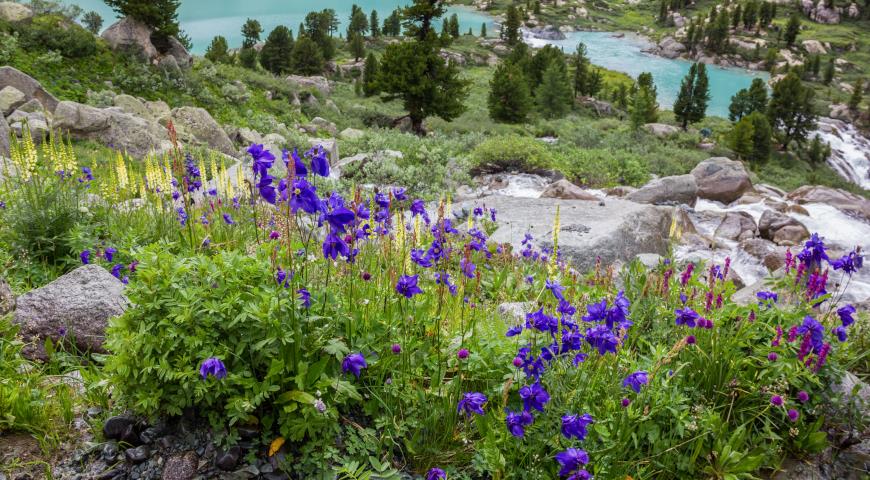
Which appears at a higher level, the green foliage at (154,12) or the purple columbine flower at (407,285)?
the green foliage at (154,12)

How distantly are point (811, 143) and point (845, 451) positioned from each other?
61.4 metres

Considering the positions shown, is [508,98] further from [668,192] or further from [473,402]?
[473,402]

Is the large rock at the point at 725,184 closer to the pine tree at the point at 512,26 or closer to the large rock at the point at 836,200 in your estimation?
the large rock at the point at 836,200

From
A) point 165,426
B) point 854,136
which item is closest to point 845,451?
point 165,426

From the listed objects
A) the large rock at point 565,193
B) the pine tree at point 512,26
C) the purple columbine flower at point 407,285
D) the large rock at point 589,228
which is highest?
the pine tree at point 512,26

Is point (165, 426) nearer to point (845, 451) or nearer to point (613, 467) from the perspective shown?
point (613, 467)

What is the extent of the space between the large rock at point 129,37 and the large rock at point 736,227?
22876 millimetres

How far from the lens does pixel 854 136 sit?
208ft

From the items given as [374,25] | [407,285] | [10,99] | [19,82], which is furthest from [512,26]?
[407,285]

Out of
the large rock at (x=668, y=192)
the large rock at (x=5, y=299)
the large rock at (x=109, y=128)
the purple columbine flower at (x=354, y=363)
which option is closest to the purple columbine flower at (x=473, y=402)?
the purple columbine flower at (x=354, y=363)

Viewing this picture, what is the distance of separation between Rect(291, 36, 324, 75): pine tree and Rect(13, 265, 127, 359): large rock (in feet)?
184

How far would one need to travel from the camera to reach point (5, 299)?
445 cm

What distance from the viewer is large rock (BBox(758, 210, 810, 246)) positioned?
13.5 m

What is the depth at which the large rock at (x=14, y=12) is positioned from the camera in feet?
68.3
